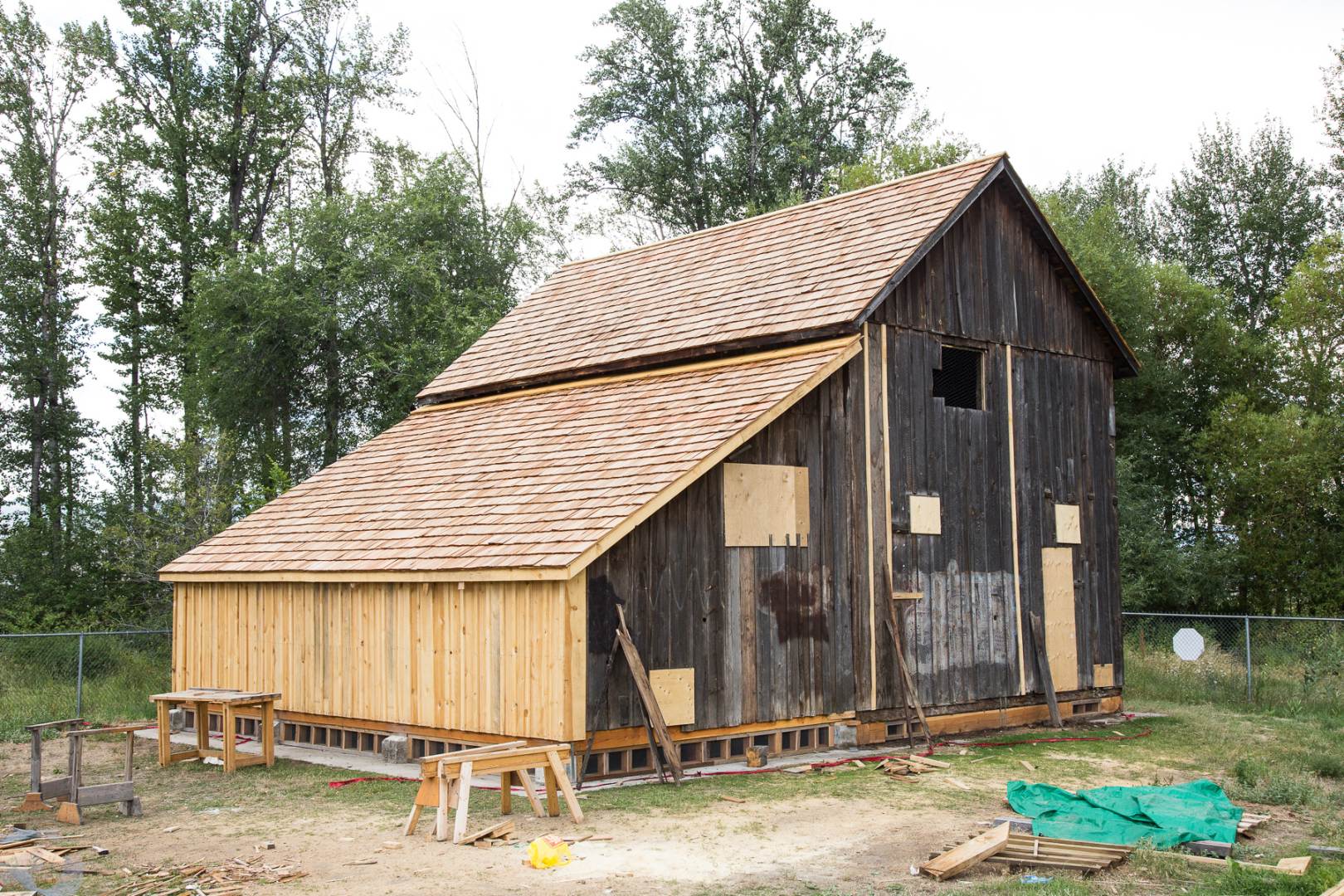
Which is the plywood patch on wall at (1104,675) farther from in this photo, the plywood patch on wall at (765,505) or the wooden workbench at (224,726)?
the wooden workbench at (224,726)

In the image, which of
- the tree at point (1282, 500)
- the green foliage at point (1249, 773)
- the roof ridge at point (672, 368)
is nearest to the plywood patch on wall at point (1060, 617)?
the green foliage at point (1249, 773)

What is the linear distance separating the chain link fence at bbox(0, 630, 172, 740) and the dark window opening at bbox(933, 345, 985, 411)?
488 inches

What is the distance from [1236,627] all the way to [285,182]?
95.5 feet

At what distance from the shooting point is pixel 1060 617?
18.1 metres

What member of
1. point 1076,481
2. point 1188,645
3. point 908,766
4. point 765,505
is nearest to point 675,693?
point 765,505

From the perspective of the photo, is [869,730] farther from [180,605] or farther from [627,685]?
[180,605]

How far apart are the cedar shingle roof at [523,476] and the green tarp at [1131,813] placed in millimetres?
4527

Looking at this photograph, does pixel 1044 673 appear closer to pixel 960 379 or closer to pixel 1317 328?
pixel 960 379

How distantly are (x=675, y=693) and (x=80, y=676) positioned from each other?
10354mm

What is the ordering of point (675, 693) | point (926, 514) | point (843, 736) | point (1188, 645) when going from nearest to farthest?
point (675, 693) < point (843, 736) < point (926, 514) < point (1188, 645)

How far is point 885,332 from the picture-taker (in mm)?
16125

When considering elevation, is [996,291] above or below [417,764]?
above

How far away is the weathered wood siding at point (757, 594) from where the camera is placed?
1325 cm

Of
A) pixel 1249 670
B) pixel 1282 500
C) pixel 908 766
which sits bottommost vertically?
pixel 908 766
